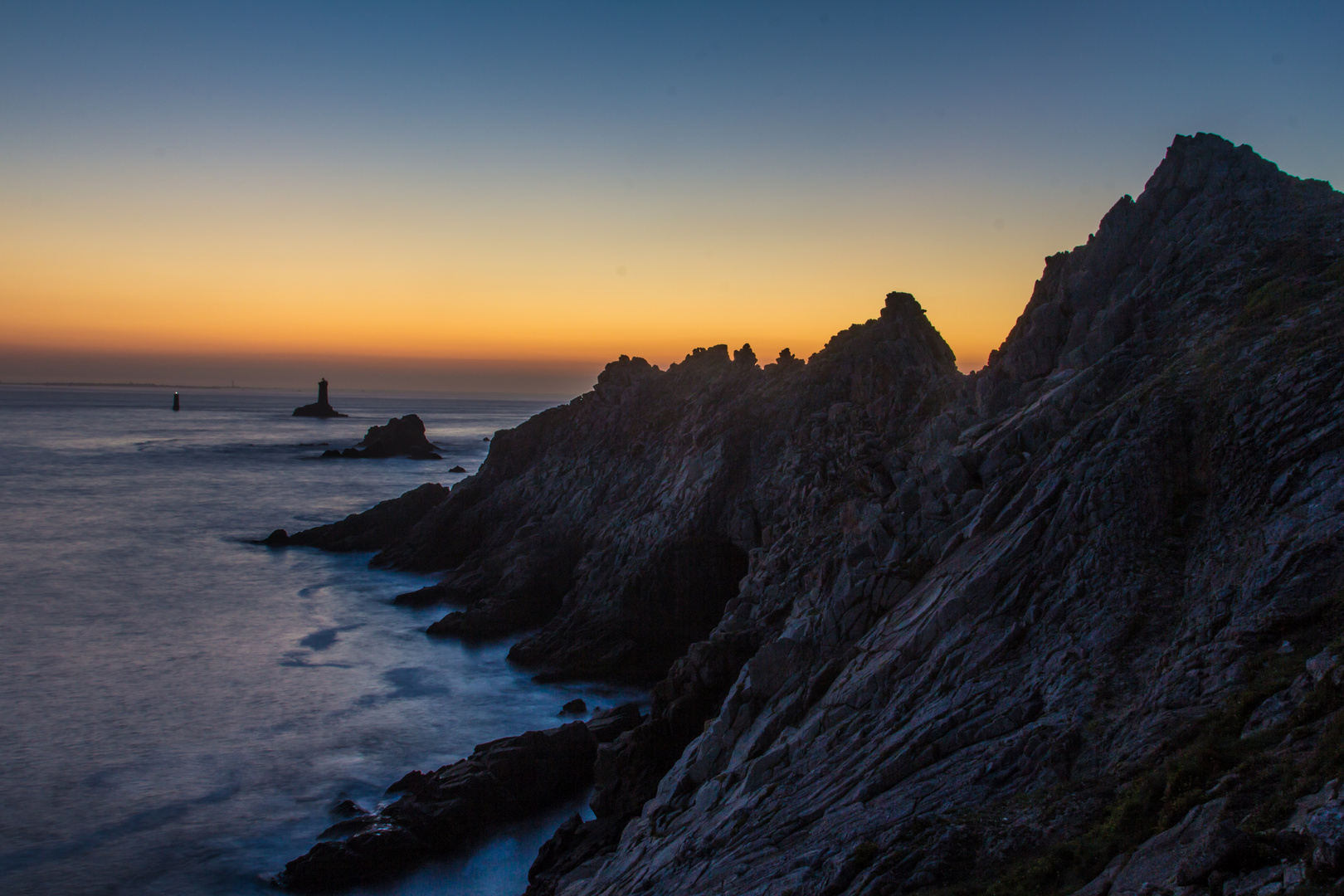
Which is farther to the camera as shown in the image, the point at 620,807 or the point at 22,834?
the point at 22,834

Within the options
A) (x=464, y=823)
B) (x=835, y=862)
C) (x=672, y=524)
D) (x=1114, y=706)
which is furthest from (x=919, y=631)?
(x=672, y=524)

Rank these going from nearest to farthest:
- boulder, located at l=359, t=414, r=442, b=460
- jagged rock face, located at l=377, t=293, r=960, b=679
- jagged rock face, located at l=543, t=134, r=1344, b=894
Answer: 1. jagged rock face, located at l=543, t=134, r=1344, b=894
2. jagged rock face, located at l=377, t=293, r=960, b=679
3. boulder, located at l=359, t=414, r=442, b=460

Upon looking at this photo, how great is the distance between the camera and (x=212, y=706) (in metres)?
35.7

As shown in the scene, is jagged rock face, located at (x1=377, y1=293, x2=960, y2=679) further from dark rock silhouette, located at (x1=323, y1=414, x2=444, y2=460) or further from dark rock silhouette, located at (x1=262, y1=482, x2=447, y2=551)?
dark rock silhouette, located at (x1=323, y1=414, x2=444, y2=460)

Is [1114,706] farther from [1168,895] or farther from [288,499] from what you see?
[288,499]

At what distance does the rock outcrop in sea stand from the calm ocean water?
365 inches

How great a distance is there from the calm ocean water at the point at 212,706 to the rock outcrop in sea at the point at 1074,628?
926cm

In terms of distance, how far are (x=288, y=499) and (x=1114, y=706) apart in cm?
9133

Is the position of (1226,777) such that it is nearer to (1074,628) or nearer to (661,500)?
(1074,628)

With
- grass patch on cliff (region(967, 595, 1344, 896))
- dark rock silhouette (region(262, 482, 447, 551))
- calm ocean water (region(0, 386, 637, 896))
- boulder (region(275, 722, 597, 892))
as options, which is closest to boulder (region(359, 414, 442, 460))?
calm ocean water (region(0, 386, 637, 896))

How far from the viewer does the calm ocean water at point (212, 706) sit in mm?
24781

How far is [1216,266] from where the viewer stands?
72.1ft

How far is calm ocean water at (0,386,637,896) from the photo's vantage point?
24.8 m

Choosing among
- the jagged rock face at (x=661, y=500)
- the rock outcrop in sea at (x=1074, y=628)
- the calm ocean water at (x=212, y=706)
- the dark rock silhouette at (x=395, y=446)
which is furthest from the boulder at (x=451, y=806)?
the dark rock silhouette at (x=395, y=446)
